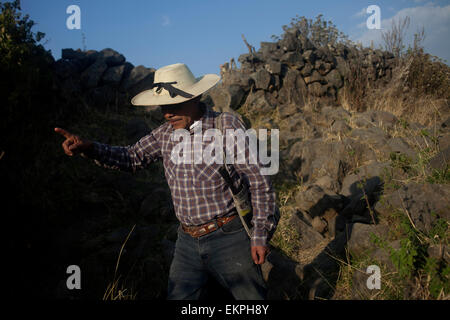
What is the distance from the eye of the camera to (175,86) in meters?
2.67

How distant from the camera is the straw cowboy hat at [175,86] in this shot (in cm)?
258

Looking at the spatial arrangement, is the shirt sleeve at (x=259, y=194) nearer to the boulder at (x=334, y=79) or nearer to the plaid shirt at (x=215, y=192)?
the plaid shirt at (x=215, y=192)

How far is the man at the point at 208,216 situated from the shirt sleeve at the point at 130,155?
0.17 meters

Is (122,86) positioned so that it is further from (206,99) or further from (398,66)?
(398,66)

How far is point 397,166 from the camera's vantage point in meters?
4.95

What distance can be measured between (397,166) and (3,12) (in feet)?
22.1

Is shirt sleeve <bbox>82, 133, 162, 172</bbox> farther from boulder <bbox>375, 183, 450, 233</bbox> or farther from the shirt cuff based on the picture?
boulder <bbox>375, 183, 450, 233</bbox>

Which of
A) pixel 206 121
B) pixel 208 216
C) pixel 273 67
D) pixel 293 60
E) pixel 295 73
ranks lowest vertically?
pixel 208 216

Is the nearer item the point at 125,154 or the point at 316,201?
the point at 125,154

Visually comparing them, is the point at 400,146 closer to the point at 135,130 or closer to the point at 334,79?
the point at 135,130

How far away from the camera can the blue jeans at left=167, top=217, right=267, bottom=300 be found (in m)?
2.41

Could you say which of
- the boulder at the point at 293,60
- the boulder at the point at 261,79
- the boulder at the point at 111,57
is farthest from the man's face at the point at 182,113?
the boulder at the point at 293,60

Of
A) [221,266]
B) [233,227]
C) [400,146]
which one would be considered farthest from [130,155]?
[400,146]

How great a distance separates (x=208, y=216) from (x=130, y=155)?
0.92 m
